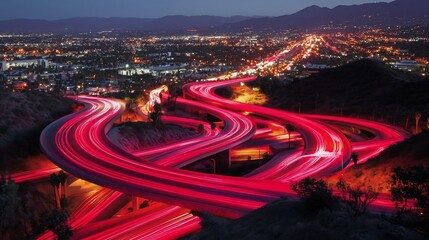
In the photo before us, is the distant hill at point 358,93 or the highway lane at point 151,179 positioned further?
the distant hill at point 358,93

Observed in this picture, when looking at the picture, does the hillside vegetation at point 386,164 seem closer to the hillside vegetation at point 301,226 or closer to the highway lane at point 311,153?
the highway lane at point 311,153

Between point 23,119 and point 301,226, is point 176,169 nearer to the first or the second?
point 301,226

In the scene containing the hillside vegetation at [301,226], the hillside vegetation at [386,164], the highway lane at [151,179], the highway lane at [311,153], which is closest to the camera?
the hillside vegetation at [301,226]

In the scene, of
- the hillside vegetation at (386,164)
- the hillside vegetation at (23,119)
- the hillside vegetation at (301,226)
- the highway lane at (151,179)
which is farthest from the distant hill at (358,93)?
the hillside vegetation at (301,226)

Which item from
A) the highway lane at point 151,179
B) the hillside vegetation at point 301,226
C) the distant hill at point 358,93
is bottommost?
the distant hill at point 358,93

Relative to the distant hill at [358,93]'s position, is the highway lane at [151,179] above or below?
above

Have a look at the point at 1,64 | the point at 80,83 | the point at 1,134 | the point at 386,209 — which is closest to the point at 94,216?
the point at 386,209

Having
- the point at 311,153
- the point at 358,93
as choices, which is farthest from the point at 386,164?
the point at 358,93

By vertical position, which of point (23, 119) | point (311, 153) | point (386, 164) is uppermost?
point (23, 119)

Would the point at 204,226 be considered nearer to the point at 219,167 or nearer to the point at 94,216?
the point at 94,216
